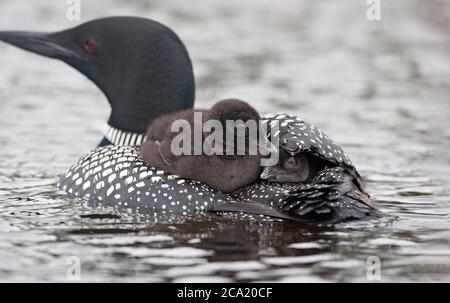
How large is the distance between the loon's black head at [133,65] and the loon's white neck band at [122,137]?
0.07 ft

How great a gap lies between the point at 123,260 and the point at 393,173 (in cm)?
265

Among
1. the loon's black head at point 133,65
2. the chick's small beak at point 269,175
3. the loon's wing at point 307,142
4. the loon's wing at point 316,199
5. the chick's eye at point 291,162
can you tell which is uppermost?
the loon's black head at point 133,65

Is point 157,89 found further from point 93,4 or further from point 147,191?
point 93,4

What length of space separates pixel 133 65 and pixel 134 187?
99 cm

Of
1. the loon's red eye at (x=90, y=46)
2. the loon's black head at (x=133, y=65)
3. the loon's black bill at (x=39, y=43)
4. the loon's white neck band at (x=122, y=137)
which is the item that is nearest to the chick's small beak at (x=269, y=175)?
the loon's black head at (x=133, y=65)

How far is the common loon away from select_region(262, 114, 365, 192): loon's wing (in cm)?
17

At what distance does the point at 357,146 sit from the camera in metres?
7.71

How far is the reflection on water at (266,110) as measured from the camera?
4852 mm

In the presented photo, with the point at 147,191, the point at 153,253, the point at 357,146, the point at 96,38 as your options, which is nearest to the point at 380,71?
the point at 357,146

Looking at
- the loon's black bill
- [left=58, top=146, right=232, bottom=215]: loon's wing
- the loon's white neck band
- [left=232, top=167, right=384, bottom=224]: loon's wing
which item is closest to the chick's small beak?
[left=232, top=167, right=384, bottom=224]: loon's wing

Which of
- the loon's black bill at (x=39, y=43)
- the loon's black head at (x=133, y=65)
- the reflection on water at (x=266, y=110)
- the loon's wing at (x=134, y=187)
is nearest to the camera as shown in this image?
the reflection on water at (x=266, y=110)

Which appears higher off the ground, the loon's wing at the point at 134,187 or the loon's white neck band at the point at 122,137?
the loon's white neck band at the point at 122,137

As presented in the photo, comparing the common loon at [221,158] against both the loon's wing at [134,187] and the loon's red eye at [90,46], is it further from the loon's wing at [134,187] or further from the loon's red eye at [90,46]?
the loon's red eye at [90,46]

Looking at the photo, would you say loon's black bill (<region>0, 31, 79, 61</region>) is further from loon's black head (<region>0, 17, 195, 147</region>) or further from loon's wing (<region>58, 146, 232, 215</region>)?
loon's wing (<region>58, 146, 232, 215</region>)
